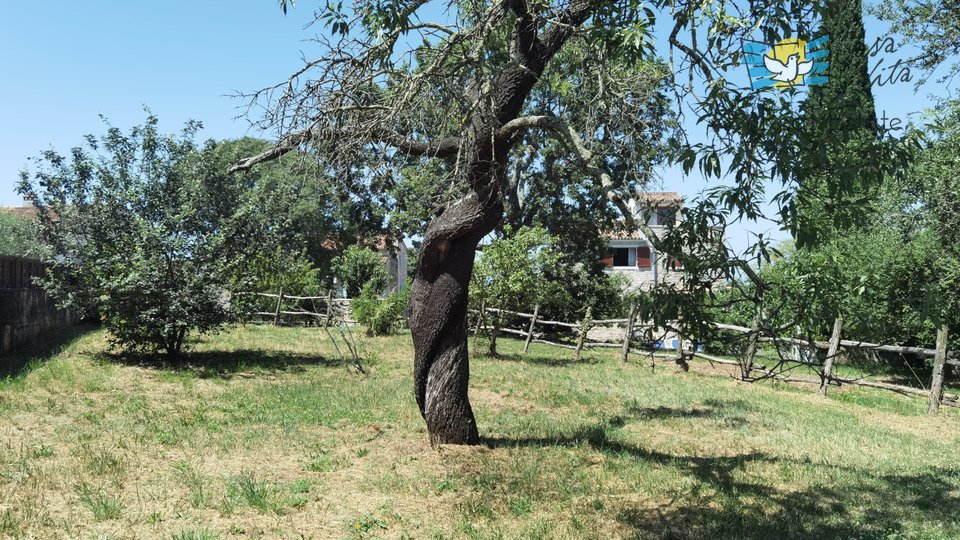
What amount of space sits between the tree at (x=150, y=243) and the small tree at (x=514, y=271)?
621 centimetres

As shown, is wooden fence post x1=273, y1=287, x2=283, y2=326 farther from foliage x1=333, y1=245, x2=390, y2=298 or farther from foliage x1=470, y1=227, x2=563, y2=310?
foliage x1=470, y1=227, x2=563, y2=310

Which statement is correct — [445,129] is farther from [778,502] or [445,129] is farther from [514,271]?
[514,271]

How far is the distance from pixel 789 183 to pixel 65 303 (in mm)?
12687

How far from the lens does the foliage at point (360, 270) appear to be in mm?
36094

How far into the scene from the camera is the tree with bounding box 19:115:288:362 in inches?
517

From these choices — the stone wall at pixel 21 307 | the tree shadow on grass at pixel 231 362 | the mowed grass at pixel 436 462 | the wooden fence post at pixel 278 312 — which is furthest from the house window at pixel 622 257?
the stone wall at pixel 21 307

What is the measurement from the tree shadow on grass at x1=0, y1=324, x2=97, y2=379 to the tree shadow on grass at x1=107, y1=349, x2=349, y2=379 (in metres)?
1.28

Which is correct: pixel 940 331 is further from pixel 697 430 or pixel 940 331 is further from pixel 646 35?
pixel 646 35

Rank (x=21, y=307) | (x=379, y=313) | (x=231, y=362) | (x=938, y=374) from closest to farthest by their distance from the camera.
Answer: (x=938, y=374), (x=231, y=362), (x=21, y=307), (x=379, y=313)

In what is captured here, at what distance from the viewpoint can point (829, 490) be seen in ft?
23.7

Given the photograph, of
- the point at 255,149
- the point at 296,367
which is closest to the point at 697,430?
the point at 296,367

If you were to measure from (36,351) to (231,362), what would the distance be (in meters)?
3.76

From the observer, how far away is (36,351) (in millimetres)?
14328

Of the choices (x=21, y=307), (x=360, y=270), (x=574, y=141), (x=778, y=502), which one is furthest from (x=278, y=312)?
(x=778, y=502)
